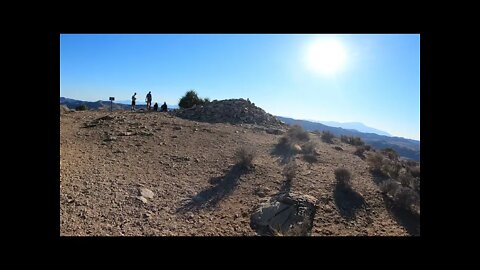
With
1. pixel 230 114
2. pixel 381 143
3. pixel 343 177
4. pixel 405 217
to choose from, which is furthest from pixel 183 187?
pixel 381 143

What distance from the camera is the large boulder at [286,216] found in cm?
642

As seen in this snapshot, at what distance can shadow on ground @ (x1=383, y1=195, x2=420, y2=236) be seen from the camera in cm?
738

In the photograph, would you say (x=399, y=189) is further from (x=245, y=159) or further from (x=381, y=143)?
(x=381, y=143)

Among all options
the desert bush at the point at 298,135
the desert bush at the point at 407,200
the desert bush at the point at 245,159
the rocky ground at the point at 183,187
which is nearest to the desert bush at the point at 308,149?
the rocky ground at the point at 183,187

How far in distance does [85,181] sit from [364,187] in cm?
769

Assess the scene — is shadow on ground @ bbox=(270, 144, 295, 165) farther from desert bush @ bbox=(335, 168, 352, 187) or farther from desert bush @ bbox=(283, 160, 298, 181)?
desert bush @ bbox=(335, 168, 352, 187)

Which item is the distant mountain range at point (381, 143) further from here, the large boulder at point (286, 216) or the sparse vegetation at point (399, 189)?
the large boulder at point (286, 216)

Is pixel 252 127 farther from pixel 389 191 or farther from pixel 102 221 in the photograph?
pixel 102 221

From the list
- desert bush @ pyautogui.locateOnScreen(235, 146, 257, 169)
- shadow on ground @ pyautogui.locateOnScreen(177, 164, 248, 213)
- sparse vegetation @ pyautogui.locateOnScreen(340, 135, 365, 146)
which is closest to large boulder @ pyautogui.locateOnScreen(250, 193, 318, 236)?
shadow on ground @ pyautogui.locateOnScreen(177, 164, 248, 213)
